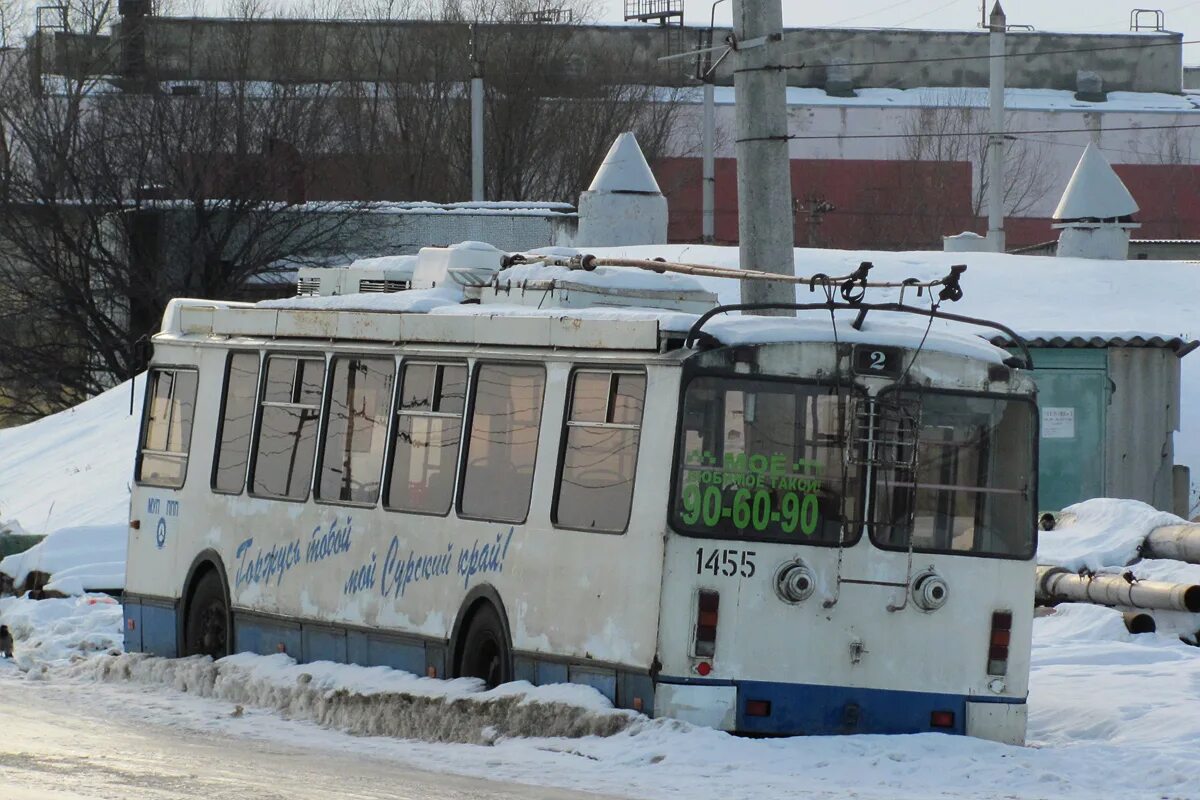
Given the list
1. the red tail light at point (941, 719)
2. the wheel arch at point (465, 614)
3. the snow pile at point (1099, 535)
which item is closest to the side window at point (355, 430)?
the wheel arch at point (465, 614)

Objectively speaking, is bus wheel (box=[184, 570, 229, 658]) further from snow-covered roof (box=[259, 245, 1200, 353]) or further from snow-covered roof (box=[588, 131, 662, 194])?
snow-covered roof (box=[588, 131, 662, 194])

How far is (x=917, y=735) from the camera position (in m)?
10.8

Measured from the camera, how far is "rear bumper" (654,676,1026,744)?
1057 cm

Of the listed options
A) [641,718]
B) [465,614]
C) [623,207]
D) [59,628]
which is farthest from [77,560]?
[623,207]

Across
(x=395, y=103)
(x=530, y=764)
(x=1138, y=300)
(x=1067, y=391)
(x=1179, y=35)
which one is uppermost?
(x=1179, y=35)

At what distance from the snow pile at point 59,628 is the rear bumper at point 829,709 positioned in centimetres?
647

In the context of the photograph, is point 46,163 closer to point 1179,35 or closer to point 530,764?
point 530,764

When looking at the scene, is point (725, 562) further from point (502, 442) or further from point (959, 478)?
point (502, 442)

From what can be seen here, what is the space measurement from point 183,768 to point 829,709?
3.28 meters

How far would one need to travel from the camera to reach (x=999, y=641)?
11.3 metres

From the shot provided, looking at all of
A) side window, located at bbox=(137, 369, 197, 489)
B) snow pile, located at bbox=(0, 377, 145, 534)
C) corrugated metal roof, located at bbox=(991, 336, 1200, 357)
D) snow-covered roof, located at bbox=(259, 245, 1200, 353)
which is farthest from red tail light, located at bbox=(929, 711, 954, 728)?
snow pile, located at bbox=(0, 377, 145, 534)

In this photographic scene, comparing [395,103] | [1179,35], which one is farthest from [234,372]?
[1179,35]

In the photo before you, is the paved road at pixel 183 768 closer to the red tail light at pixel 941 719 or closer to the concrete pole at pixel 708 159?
the red tail light at pixel 941 719

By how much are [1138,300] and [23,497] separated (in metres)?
17.4
